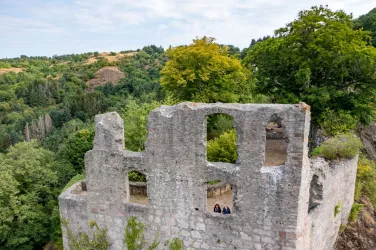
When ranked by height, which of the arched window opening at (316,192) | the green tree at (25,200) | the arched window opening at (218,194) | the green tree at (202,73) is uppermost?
the green tree at (202,73)

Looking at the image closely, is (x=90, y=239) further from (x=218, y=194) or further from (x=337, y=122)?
(x=337, y=122)

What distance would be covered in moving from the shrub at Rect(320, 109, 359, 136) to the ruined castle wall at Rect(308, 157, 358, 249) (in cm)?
329

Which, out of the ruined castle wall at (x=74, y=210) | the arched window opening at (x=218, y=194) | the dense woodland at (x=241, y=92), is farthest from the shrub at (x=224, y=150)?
the ruined castle wall at (x=74, y=210)

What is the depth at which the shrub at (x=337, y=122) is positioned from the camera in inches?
747

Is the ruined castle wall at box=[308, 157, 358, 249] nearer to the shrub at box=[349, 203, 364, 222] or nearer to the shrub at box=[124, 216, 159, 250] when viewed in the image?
the shrub at box=[349, 203, 364, 222]

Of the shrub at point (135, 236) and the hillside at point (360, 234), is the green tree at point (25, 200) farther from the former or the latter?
the hillside at point (360, 234)

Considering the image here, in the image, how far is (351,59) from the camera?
19.6m

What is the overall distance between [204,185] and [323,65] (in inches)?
512

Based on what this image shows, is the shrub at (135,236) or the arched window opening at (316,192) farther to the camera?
the arched window opening at (316,192)

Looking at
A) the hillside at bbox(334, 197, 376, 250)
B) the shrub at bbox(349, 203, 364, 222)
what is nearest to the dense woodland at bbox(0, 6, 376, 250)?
the shrub at bbox(349, 203, 364, 222)

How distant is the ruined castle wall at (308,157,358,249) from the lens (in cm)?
1260

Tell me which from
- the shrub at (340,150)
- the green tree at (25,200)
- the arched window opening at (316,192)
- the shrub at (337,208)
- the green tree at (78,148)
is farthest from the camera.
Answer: the green tree at (78,148)

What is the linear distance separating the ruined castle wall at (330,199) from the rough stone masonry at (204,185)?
0.05 meters

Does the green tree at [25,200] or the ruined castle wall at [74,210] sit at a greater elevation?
the ruined castle wall at [74,210]
